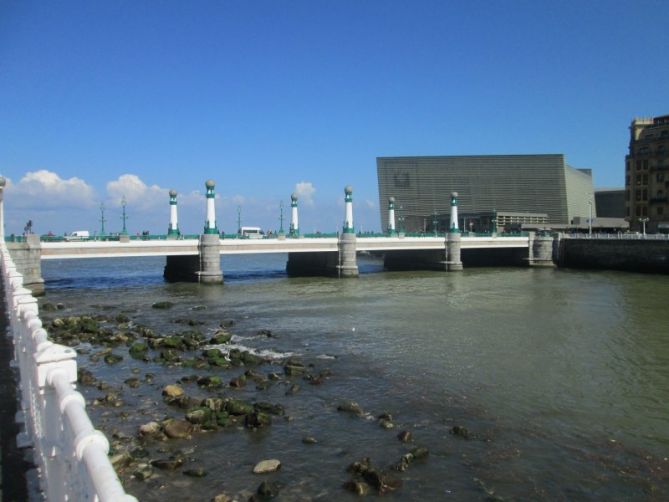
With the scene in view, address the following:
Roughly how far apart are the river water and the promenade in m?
3.54

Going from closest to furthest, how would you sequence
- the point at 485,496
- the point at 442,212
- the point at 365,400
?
the point at 485,496
the point at 365,400
the point at 442,212

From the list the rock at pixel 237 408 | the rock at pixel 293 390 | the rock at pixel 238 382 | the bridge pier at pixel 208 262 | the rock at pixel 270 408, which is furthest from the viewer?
the bridge pier at pixel 208 262

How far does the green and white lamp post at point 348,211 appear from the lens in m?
59.8

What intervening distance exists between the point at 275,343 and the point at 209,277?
88.5ft

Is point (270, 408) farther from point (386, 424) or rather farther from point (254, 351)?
point (254, 351)

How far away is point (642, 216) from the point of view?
95.3 metres

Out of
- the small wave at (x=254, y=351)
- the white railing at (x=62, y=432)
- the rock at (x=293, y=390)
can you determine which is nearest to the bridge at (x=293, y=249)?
the small wave at (x=254, y=351)

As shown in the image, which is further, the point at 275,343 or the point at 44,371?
the point at 275,343

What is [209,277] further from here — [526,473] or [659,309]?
[526,473]

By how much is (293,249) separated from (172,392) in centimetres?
3900

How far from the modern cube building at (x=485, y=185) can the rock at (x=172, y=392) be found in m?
111

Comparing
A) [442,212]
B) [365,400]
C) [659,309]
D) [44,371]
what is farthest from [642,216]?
[44,371]

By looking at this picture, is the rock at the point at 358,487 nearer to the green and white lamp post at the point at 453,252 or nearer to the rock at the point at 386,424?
the rock at the point at 386,424

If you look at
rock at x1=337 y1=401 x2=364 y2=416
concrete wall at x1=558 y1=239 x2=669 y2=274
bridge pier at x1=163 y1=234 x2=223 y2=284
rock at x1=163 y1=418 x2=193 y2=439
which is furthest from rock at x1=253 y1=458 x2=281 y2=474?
concrete wall at x1=558 y1=239 x2=669 y2=274
